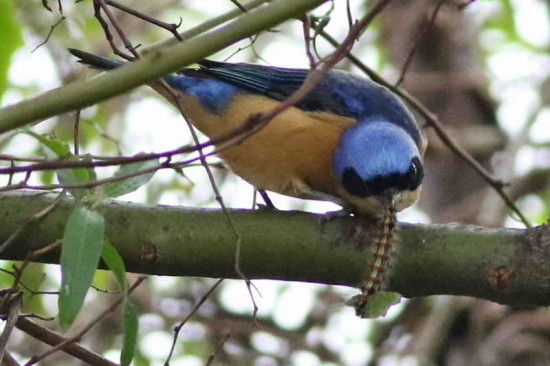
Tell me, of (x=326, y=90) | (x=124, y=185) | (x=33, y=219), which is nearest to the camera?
(x=124, y=185)

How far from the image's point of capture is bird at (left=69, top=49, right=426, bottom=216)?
13.1 feet

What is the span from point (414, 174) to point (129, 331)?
1687 mm

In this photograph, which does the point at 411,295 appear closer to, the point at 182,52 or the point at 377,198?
the point at 377,198

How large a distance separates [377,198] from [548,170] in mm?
2811

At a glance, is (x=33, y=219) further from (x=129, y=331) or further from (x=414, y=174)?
(x=414, y=174)

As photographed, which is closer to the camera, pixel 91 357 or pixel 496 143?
pixel 91 357

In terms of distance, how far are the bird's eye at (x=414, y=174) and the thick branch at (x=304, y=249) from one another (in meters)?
0.66

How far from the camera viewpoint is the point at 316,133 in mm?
4438

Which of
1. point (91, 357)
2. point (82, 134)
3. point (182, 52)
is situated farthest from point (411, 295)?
point (82, 134)

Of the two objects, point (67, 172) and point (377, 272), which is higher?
point (377, 272)

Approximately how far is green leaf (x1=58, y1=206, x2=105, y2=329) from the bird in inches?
54.6

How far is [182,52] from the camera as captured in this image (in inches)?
85.3

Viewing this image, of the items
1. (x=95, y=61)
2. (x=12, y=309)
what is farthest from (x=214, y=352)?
(x=95, y=61)

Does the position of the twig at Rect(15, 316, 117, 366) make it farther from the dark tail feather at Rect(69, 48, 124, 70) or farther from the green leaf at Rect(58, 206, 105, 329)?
the dark tail feather at Rect(69, 48, 124, 70)
